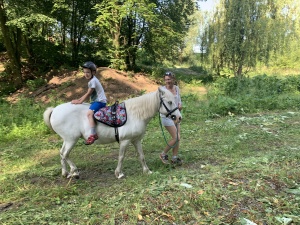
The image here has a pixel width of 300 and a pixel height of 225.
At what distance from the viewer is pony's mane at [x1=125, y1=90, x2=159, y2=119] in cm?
453

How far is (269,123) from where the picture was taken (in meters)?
8.25

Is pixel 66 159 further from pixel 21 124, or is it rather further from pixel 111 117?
pixel 21 124

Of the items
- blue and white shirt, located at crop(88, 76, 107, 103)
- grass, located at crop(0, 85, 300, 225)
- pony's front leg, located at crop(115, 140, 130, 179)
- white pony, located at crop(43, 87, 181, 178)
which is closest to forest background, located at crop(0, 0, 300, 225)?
grass, located at crop(0, 85, 300, 225)

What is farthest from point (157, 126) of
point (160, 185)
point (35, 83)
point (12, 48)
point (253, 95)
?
point (12, 48)

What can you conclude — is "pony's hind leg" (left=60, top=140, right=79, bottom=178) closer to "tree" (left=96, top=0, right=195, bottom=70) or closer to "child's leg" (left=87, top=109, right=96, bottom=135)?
"child's leg" (left=87, top=109, right=96, bottom=135)

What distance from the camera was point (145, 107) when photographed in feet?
15.0

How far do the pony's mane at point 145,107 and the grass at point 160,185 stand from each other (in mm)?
1003

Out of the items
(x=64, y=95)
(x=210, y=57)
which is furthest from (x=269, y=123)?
(x=210, y=57)

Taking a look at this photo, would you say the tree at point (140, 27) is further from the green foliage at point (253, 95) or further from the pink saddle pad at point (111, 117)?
the pink saddle pad at point (111, 117)

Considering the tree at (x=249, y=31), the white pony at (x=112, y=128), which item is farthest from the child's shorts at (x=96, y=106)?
the tree at (x=249, y=31)

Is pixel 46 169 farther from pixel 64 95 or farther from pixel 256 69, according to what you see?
pixel 256 69

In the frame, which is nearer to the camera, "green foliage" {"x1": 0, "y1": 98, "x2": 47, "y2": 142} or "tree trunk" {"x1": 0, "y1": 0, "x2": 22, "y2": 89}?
"green foliage" {"x1": 0, "y1": 98, "x2": 47, "y2": 142}

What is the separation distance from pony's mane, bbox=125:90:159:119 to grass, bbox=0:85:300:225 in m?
1.00

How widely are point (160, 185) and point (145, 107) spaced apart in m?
1.39
